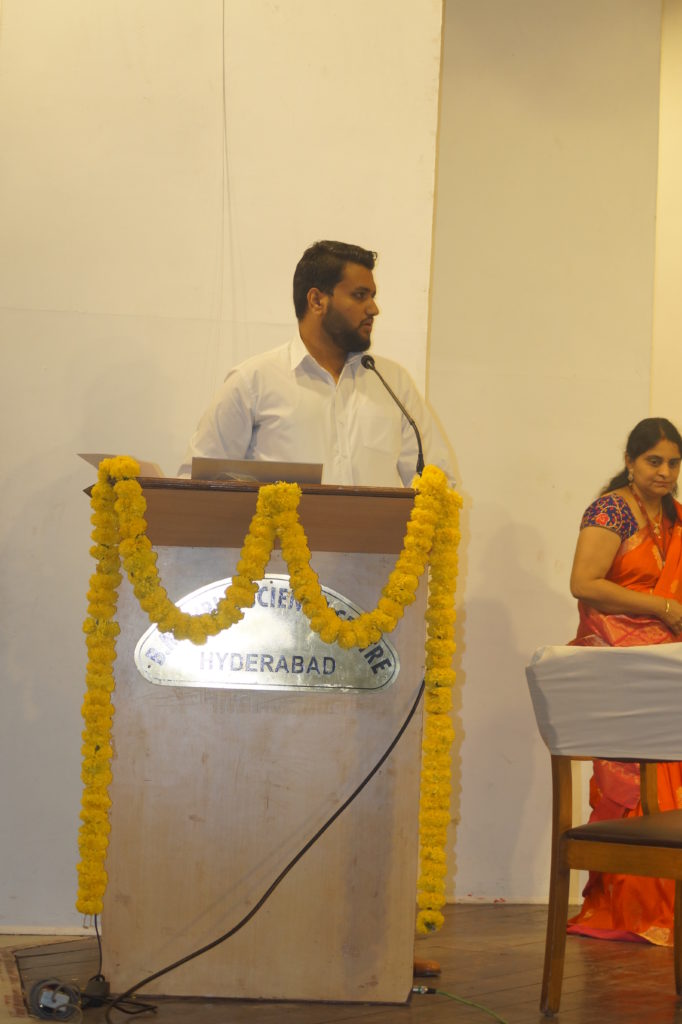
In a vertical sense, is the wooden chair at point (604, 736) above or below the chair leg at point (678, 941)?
above

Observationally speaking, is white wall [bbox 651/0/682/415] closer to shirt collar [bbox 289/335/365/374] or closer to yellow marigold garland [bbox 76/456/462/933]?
shirt collar [bbox 289/335/365/374]

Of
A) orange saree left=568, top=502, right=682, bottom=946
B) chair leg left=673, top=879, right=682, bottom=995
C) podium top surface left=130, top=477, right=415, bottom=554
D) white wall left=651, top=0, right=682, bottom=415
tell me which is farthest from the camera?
white wall left=651, top=0, right=682, bottom=415

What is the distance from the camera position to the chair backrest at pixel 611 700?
101 inches

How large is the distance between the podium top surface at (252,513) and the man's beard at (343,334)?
30.3 inches

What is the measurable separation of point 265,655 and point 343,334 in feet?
3.24

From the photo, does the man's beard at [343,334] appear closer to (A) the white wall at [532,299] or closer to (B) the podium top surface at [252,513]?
(B) the podium top surface at [252,513]

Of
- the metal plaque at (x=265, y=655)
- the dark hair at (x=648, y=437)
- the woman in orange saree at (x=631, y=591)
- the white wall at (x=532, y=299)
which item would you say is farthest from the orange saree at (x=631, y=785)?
the metal plaque at (x=265, y=655)

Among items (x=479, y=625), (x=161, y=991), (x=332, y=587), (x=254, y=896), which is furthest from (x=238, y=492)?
(x=479, y=625)

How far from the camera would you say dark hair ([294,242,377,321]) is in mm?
3072

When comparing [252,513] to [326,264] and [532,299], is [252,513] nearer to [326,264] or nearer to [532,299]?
[326,264]

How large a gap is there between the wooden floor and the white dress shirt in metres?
1.30

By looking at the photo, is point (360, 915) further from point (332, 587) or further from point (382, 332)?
point (382, 332)

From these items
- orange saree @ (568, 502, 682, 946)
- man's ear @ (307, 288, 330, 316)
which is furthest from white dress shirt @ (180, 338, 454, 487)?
orange saree @ (568, 502, 682, 946)

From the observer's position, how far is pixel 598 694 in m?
2.62
